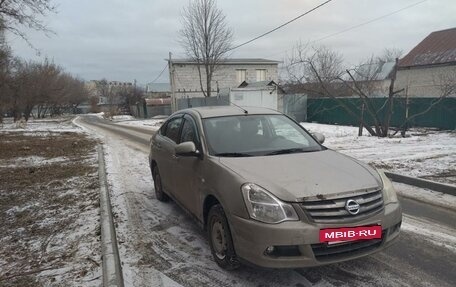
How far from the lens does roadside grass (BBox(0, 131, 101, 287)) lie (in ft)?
13.9

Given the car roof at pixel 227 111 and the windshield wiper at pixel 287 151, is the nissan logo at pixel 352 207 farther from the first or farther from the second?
the car roof at pixel 227 111

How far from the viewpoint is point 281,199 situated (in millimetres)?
3484

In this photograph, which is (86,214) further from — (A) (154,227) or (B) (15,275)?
(B) (15,275)

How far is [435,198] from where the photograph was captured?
668 centimetres

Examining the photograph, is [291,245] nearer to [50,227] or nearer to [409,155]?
[50,227]

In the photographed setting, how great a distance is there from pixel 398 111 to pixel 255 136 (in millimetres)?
19600

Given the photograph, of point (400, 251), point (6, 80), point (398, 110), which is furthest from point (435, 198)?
point (6, 80)

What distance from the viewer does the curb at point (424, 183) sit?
274 inches

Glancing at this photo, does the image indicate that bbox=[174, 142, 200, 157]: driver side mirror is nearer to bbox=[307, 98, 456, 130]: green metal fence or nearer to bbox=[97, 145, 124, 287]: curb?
bbox=[97, 145, 124, 287]: curb

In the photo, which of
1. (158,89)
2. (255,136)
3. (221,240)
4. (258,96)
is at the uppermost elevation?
(158,89)

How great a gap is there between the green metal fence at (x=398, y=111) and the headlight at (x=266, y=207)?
596 inches

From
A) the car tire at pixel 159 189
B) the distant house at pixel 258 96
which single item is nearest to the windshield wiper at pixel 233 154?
the car tire at pixel 159 189

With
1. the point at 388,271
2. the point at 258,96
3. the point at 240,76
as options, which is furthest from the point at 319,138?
the point at 240,76

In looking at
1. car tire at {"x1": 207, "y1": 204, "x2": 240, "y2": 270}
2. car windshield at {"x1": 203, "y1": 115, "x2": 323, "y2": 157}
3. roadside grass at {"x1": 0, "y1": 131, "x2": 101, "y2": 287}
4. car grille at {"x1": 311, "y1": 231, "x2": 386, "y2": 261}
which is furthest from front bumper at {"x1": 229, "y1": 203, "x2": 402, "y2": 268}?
roadside grass at {"x1": 0, "y1": 131, "x2": 101, "y2": 287}
